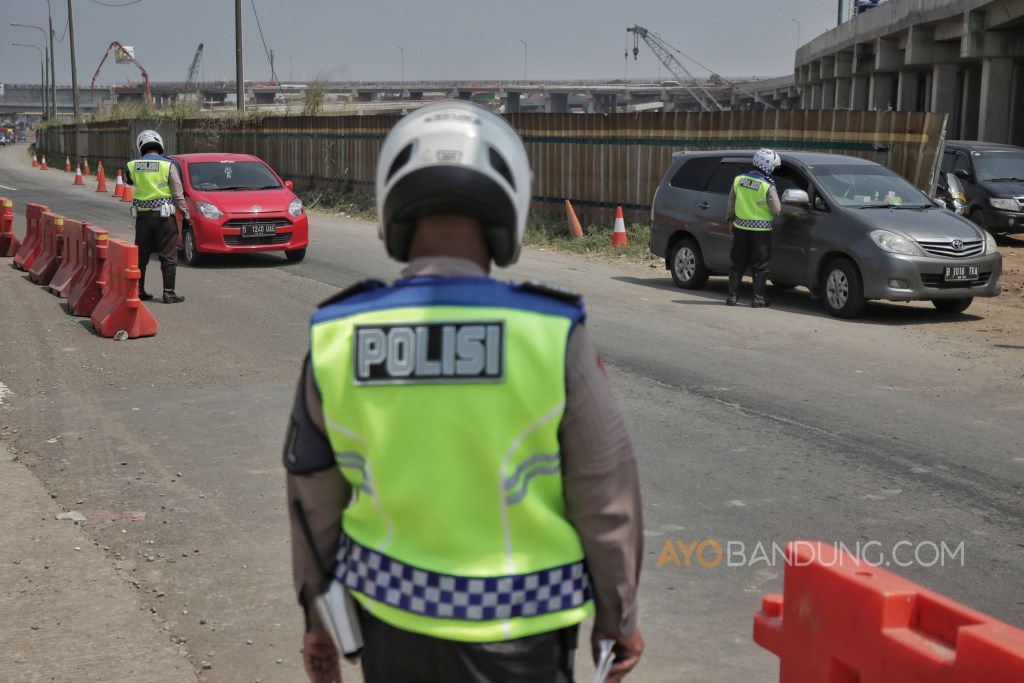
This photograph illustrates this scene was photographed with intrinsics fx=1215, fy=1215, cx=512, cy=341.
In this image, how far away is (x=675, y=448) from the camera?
25.0 ft

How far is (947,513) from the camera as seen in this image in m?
6.30

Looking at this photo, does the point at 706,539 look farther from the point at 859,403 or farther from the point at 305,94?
the point at 305,94

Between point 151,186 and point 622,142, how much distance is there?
10507 millimetres

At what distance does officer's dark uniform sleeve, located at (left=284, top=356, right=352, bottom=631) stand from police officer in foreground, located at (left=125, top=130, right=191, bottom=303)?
11.9 m

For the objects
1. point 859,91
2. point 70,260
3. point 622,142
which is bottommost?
point 70,260

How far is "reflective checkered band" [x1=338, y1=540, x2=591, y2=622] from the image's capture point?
7.10 ft

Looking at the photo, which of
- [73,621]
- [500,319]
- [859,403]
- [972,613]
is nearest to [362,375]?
[500,319]

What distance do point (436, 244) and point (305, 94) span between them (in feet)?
125

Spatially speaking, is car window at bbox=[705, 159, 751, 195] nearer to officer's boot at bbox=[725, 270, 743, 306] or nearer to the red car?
officer's boot at bbox=[725, 270, 743, 306]

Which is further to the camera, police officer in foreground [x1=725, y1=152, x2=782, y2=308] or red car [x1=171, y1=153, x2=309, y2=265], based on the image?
red car [x1=171, y1=153, x2=309, y2=265]

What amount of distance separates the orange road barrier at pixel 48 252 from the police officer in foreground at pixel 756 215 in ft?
26.8

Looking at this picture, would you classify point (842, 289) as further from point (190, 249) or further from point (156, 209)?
point (190, 249)

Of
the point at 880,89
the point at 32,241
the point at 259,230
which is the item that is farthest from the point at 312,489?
the point at 880,89

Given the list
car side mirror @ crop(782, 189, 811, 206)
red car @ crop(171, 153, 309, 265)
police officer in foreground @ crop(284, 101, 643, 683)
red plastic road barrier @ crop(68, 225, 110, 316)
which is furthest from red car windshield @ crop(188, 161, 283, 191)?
police officer in foreground @ crop(284, 101, 643, 683)
